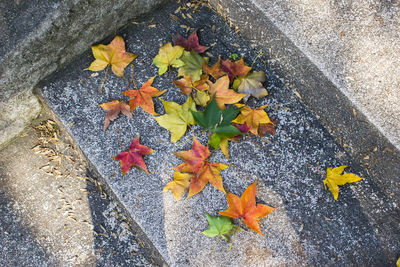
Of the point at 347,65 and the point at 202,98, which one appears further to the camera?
the point at 202,98

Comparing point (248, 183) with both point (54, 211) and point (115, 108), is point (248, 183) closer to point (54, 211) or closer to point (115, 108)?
point (115, 108)

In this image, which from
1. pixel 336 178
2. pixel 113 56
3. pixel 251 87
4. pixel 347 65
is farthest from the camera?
pixel 113 56

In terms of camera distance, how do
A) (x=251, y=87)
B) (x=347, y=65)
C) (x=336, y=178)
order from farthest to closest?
(x=251, y=87) < (x=336, y=178) < (x=347, y=65)

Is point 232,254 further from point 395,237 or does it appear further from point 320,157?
point 395,237

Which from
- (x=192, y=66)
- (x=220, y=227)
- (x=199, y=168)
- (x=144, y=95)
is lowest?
(x=220, y=227)

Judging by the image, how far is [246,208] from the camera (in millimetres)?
1915

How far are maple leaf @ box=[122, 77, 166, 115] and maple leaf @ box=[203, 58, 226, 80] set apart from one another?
0.95 ft

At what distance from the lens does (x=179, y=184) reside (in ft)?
6.44

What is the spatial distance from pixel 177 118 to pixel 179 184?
0.37 meters

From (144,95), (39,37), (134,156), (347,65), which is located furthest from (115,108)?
(347,65)

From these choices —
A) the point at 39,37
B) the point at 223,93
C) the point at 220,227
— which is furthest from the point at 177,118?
the point at 39,37

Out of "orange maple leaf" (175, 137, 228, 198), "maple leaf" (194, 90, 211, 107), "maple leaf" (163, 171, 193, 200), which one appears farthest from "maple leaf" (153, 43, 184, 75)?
"maple leaf" (163, 171, 193, 200)

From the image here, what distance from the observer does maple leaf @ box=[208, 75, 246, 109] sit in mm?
2012

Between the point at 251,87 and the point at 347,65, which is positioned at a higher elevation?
the point at 347,65
